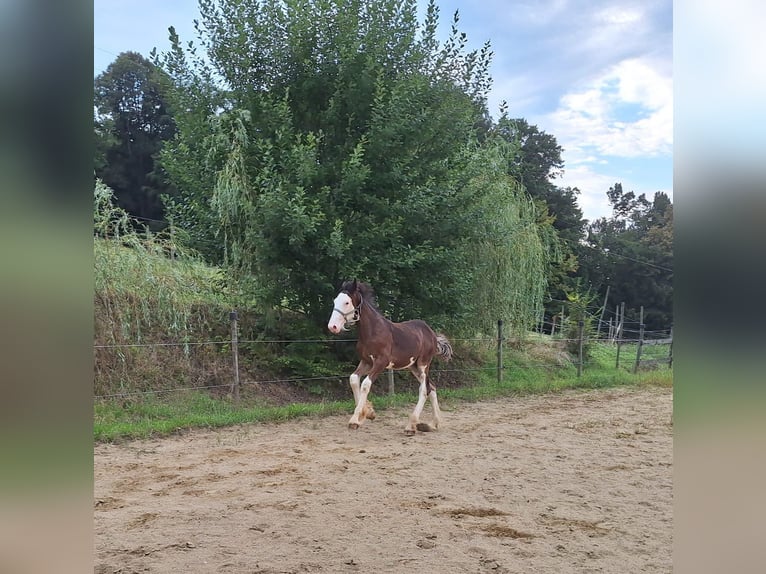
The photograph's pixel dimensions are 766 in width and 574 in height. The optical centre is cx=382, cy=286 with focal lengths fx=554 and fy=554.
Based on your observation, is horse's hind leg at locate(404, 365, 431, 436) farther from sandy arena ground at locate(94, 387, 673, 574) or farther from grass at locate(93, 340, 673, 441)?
grass at locate(93, 340, 673, 441)

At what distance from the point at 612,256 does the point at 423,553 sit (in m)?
19.0

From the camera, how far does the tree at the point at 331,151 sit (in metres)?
7.26

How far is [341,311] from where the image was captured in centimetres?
542

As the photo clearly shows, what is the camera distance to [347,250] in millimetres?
7234

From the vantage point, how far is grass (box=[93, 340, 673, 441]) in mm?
5598

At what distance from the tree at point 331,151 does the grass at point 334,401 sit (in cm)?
135

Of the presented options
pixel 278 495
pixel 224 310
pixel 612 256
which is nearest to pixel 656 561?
pixel 278 495

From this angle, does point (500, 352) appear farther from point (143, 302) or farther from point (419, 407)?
point (143, 302)

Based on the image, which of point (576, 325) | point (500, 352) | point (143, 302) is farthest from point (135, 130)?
point (576, 325)

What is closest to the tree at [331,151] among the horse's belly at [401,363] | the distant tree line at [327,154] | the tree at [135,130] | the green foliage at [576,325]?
the distant tree line at [327,154]

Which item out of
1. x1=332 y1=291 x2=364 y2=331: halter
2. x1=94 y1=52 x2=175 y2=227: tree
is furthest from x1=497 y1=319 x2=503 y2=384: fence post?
x1=94 y1=52 x2=175 y2=227: tree

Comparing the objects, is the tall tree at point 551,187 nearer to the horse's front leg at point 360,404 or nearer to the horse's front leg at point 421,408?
the horse's front leg at point 421,408
